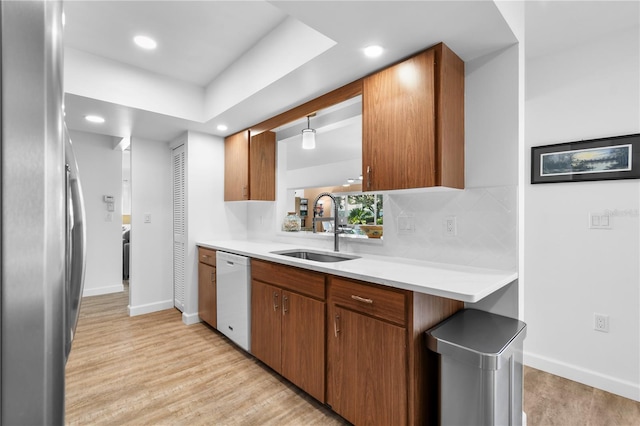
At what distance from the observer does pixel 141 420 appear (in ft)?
6.07

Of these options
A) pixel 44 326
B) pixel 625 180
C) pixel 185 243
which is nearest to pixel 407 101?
pixel 625 180

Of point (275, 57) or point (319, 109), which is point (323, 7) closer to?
point (275, 57)

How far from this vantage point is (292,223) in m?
3.26

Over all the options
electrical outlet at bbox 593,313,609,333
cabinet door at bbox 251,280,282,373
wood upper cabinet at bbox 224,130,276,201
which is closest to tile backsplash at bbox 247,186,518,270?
cabinet door at bbox 251,280,282,373

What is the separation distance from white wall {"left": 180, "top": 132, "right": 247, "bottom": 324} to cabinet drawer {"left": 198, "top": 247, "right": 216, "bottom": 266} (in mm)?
108

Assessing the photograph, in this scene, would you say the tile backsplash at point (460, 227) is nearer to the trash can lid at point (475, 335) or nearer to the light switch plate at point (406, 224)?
the light switch plate at point (406, 224)

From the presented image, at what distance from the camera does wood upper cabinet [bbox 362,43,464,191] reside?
5.65 feet

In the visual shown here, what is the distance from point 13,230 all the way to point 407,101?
5.87 ft

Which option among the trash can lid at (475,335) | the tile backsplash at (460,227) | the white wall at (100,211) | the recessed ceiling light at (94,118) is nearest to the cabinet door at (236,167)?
the recessed ceiling light at (94,118)

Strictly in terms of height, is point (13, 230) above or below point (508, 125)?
below

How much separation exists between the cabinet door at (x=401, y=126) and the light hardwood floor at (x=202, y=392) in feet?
4.81

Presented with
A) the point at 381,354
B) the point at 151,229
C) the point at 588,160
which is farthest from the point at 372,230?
the point at 151,229

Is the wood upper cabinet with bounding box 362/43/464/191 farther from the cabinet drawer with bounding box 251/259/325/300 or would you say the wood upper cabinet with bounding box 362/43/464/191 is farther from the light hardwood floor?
the light hardwood floor

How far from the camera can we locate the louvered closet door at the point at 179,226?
3684 millimetres
